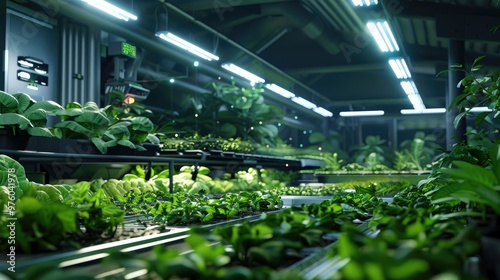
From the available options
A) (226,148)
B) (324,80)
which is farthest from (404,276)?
(324,80)

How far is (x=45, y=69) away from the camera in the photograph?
5703mm

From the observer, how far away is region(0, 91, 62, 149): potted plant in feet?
7.34

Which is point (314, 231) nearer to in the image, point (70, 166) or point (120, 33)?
point (70, 166)

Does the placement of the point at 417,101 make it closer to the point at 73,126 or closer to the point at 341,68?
the point at 341,68

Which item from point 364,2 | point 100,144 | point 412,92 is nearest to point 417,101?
point 412,92

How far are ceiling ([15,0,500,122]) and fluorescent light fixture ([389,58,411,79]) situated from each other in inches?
6.3

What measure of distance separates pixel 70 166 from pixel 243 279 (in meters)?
2.69

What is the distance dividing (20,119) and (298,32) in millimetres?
10619

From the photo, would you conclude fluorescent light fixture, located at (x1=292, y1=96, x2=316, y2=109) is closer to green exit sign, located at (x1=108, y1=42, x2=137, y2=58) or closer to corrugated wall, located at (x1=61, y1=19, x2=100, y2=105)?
green exit sign, located at (x1=108, y1=42, x2=137, y2=58)

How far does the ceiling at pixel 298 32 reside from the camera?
6414 mm

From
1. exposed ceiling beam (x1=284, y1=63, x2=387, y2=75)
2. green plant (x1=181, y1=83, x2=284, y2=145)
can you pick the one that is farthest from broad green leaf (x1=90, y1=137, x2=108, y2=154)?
exposed ceiling beam (x1=284, y1=63, x2=387, y2=75)

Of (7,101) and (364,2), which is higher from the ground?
(364,2)

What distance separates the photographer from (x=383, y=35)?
20.6 ft

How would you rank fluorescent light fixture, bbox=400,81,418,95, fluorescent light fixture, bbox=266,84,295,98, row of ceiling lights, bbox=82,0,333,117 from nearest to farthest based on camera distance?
row of ceiling lights, bbox=82,0,333,117 → fluorescent light fixture, bbox=266,84,295,98 → fluorescent light fixture, bbox=400,81,418,95
